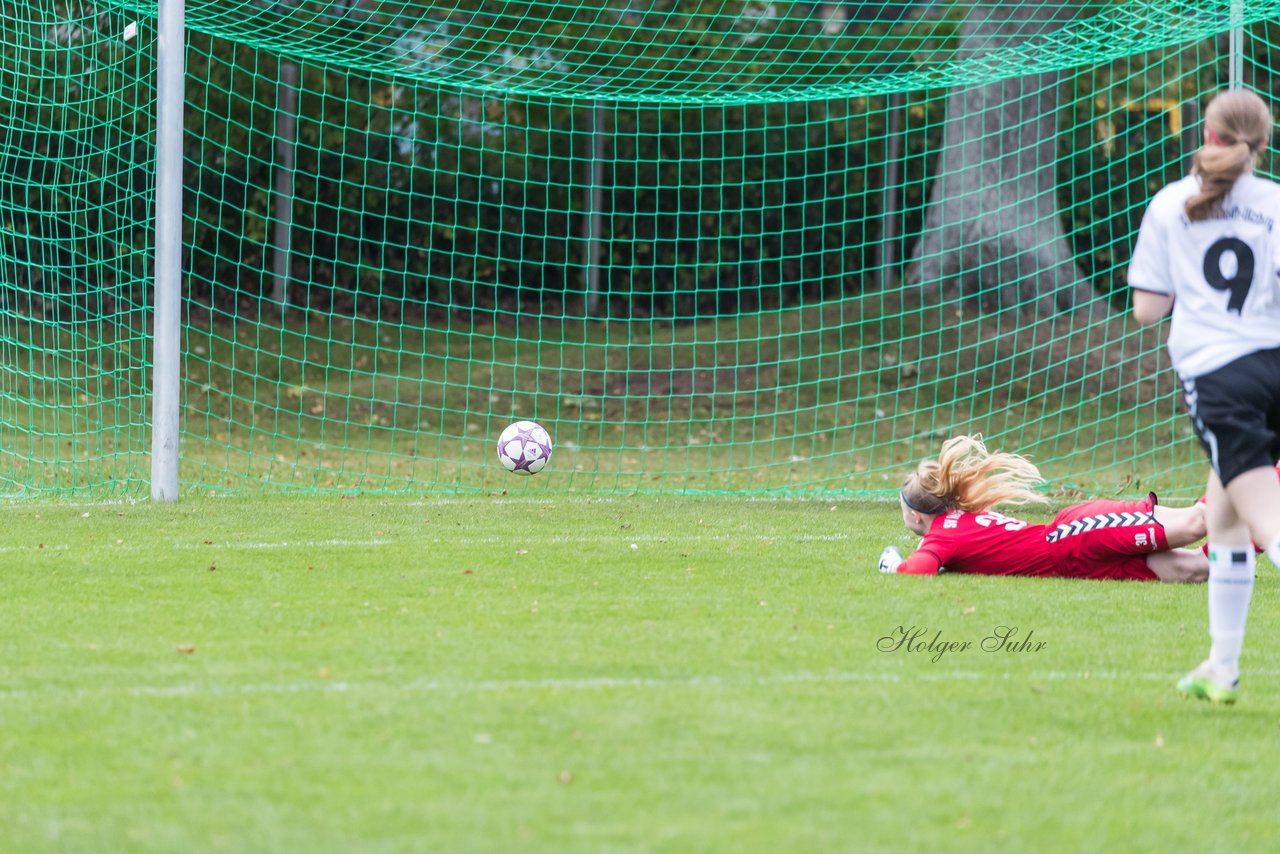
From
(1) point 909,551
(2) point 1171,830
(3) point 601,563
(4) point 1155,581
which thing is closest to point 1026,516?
(1) point 909,551

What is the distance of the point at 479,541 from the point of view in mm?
7152

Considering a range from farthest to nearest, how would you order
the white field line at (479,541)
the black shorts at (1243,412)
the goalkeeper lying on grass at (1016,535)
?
the white field line at (479,541)
the goalkeeper lying on grass at (1016,535)
the black shorts at (1243,412)

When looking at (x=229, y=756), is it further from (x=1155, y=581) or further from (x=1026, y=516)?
(x=1026, y=516)

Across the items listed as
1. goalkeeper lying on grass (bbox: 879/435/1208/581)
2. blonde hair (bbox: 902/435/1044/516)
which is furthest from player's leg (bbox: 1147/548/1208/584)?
blonde hair (bbox: 902/435/1044/516)

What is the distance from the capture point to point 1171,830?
118 inches

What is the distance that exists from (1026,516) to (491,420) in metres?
7.37

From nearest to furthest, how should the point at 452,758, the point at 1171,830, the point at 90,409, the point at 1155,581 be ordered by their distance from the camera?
the point at 1171,830 < the point at 452,758 < the point at 1155,581 < the point at 90,409

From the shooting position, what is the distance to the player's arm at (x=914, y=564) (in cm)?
614

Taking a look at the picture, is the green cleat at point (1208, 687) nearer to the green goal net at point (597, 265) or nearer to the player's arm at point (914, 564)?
the player's arm at point (914, 564)

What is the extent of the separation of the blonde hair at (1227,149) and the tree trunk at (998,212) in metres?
10.8

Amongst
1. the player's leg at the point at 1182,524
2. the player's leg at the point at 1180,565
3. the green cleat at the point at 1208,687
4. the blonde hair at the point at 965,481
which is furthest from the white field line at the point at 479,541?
the green cleat at the point at 1208,687

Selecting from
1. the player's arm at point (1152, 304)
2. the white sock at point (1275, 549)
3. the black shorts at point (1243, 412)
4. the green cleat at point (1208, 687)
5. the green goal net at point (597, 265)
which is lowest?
the green goal net at point (597, 265)
